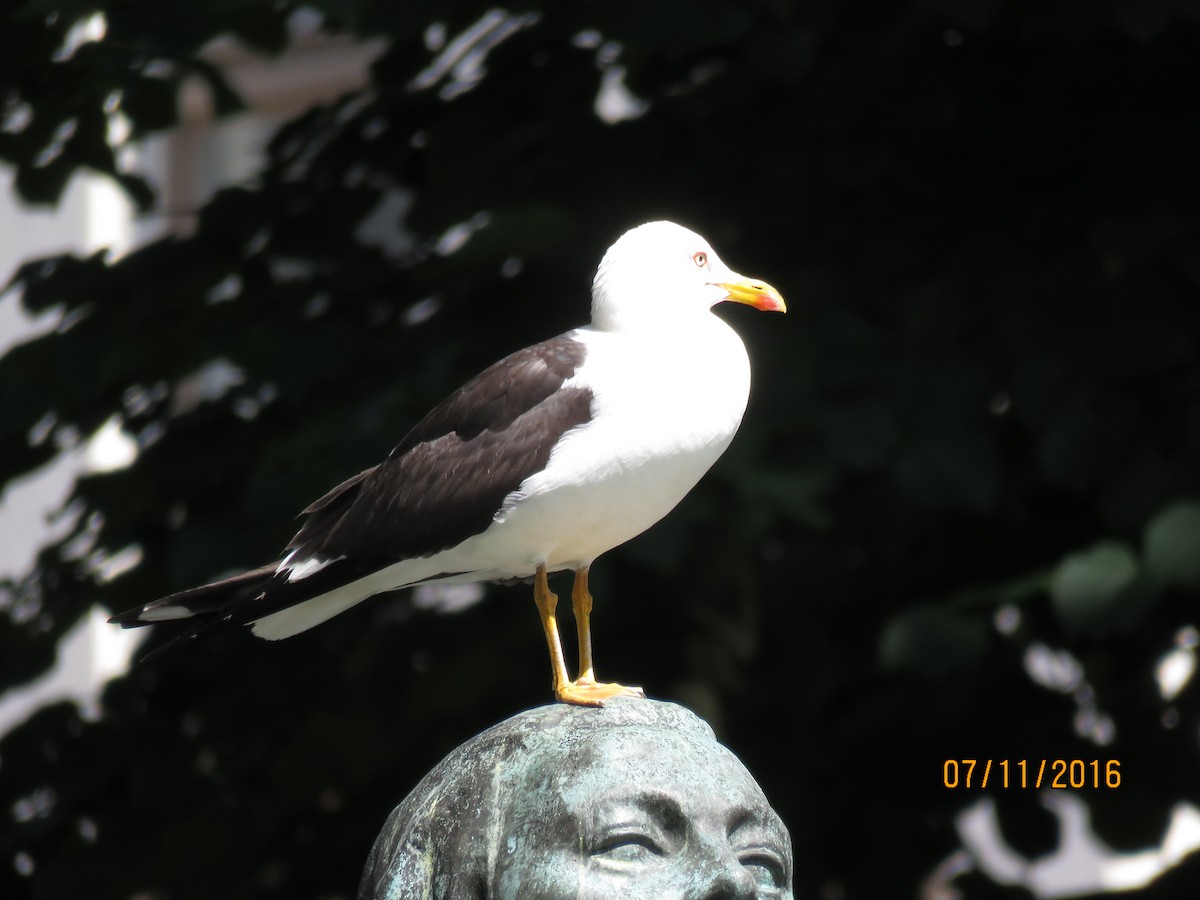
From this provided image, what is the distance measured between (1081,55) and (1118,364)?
1.00 m

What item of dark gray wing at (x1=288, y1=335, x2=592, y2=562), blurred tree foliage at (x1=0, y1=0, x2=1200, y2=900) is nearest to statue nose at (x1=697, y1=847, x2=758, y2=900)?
dark gray wing at (x1=288, y1=335, x2=592, y2=562)

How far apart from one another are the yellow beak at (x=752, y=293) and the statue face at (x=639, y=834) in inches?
40.7

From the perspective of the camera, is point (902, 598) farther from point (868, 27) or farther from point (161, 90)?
point (161, 90)

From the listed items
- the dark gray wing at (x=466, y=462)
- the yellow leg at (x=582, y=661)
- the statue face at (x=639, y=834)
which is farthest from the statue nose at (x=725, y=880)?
the dark gray wing at (x=466, y=462)

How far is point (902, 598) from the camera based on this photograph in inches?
198

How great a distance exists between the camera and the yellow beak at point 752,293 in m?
3.27

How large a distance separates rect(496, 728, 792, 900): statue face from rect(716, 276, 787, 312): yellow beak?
1033 millimetres

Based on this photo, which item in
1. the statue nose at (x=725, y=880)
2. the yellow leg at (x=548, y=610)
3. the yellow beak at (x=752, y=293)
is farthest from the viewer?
the yellow beak at (x=752, y=293)

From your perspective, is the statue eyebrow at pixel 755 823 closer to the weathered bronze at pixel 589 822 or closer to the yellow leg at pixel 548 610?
the weathered bronze at pixel 589 822

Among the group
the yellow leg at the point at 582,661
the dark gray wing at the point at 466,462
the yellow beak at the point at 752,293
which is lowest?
the yellow leg at the point at 582,661

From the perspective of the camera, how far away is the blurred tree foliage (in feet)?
14.0

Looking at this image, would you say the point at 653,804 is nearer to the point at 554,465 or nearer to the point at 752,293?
the point at 554,465

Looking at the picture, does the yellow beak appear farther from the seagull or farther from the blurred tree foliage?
the blurred tree foliage

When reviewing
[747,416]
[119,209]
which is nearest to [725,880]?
[747,416]
